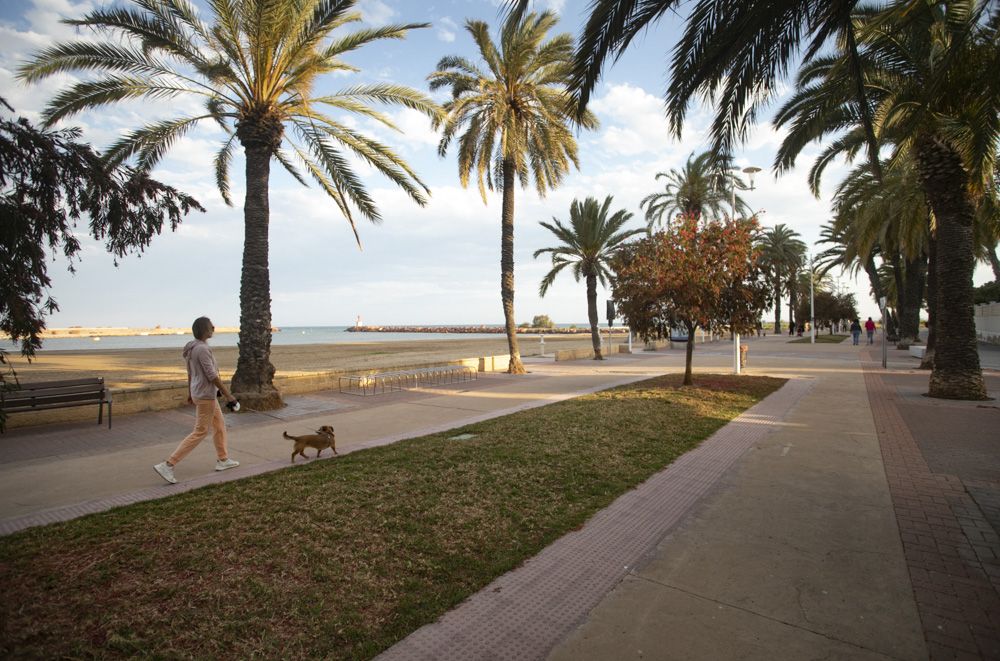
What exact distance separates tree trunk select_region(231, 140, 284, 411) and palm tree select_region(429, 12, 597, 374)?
21.1ft

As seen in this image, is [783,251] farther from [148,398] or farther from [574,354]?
[148,398]

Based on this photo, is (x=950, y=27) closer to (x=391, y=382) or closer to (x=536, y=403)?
(x=536, y=403)

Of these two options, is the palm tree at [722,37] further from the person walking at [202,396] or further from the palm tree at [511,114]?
the palm tree at [511,114]

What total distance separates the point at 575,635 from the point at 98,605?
285 cm

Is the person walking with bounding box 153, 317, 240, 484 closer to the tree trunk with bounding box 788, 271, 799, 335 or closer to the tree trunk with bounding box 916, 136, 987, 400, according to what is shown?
the tree trunk with bounding box 916, 136, 987, 400

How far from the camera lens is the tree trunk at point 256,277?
10156mm

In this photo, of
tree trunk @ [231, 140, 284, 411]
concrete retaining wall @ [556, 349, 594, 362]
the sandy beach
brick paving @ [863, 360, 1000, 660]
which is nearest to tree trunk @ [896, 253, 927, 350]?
concrete retaining wall @ [556, 349, 594, 362]

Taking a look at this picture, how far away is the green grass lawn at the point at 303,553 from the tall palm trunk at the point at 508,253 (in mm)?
10731

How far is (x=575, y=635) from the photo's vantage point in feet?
8.93

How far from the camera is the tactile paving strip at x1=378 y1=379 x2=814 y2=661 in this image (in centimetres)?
263

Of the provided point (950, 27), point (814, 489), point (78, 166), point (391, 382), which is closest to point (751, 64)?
point (814, 489)

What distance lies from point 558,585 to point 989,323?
1705 inches

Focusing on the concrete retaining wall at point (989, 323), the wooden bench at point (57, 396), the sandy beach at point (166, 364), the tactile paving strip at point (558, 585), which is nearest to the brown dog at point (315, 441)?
the tactile paving strip at point (558, 585)

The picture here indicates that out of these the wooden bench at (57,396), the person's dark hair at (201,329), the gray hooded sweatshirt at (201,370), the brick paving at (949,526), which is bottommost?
the brick paving at (949,526)
